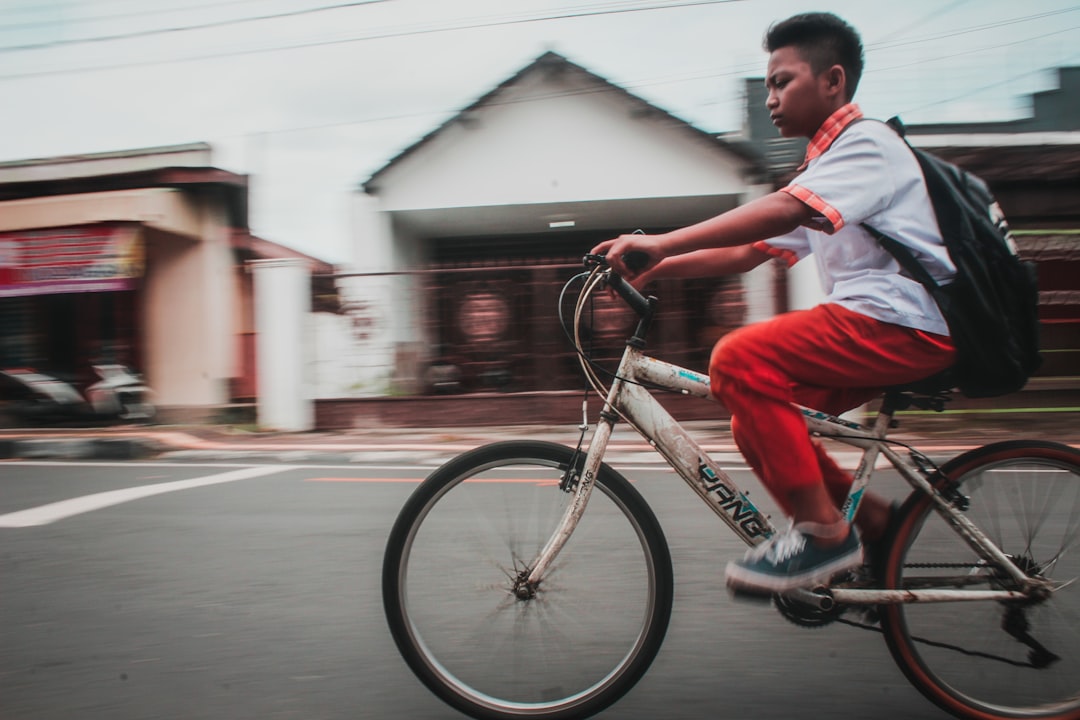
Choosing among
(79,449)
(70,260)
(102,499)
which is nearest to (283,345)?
(79,449)

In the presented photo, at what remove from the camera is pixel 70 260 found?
12.2m

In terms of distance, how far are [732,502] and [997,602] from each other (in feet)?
2.33

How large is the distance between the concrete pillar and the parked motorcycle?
2.34 m

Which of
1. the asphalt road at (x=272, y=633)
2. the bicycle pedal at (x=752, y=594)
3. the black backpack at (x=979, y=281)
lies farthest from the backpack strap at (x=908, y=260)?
the asphalt road at (x=272, y=633)

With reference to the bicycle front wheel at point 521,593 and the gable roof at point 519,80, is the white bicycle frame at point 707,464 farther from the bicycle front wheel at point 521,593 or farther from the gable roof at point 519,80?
the gable roof at point 519,80

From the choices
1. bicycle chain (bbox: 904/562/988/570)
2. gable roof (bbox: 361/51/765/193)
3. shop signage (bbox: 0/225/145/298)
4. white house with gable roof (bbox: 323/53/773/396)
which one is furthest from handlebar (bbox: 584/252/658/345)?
shop signage (bbox: 0/225/145/298)

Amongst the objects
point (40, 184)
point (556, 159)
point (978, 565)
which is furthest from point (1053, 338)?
point (40, 184)

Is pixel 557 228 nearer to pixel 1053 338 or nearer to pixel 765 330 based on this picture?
pixel 1053 338

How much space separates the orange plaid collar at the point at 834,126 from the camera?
2178 mm

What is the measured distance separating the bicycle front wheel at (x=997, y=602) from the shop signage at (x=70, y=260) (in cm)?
1183

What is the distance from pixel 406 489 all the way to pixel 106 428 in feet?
23.5

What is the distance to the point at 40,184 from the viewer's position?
12.8 metres

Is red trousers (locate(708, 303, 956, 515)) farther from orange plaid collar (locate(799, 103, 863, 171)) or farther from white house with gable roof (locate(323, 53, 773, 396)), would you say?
white house with gable roof (locate(323, 53, 773, 396))

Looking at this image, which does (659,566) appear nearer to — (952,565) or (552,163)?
(952,565)
